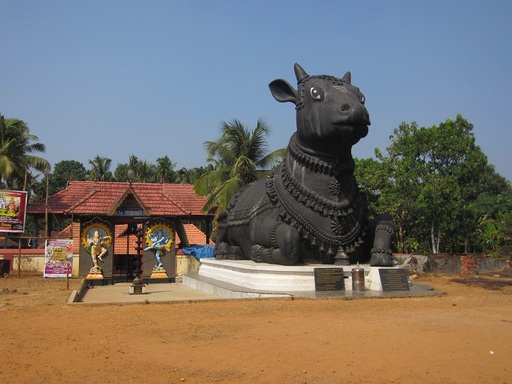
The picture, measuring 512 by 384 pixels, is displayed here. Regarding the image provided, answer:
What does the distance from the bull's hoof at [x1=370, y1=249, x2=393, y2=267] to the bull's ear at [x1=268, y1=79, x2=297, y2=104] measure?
3.59 meters

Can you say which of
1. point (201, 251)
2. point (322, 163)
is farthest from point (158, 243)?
point (322, 163)

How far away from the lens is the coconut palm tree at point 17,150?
26.1 m

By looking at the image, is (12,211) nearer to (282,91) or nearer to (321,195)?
(282,91)

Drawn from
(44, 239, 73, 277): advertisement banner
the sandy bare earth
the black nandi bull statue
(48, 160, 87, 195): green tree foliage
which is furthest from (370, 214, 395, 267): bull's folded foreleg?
(48, 160, 87, 195): green tree foliage

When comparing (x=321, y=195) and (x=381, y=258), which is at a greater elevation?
(x=321, y=195)

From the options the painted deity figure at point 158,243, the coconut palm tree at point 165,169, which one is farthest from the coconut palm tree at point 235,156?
the coconut palm tree at point 165,169

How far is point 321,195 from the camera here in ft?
32.6

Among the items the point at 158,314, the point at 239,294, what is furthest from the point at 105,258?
the point at 158,314

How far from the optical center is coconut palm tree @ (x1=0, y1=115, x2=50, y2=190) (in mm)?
26062

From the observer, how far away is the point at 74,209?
1597 centimetres

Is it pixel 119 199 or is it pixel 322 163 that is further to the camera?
pixel 119 199

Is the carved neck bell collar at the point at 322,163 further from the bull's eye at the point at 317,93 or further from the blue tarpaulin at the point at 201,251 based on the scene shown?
the blue tarpaulin at the point at 201,251

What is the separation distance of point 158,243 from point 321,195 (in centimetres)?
687

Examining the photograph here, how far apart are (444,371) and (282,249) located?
5.52 m
